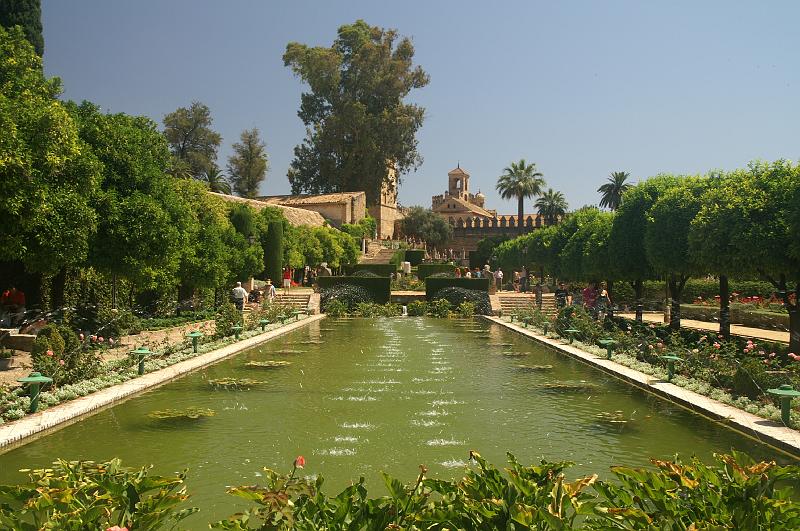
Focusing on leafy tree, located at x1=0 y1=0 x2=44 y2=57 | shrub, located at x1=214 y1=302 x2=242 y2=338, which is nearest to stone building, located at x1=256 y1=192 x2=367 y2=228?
leafy tree, located at x1=0 y1=0 x2=44 y2=57

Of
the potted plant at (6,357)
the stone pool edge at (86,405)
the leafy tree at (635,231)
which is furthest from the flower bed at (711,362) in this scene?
the potted plant at (6,357)

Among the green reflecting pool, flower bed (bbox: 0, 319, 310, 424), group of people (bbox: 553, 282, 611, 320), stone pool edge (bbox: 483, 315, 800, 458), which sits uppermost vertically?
group of people (bbox: 553, 282, 611, 320)

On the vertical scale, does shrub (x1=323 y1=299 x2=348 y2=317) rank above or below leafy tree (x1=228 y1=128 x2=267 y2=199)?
below

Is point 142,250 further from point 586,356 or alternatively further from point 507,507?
point 507,507

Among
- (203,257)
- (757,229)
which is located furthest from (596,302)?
(203,257)

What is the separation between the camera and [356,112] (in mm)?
55969

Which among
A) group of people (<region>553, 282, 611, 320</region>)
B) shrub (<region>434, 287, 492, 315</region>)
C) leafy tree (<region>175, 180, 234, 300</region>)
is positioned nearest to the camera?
group of people (<region>553, 282, 611, 320</region>)

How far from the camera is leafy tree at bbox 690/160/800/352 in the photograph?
11.4m

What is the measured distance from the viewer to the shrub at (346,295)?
92.6ft

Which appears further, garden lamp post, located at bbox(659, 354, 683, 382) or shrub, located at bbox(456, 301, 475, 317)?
shrub, located at bbox(456, 301, 475, 317)

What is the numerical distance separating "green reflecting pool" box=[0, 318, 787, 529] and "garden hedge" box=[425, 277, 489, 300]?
56.0 ft

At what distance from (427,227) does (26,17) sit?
5037 centimetres

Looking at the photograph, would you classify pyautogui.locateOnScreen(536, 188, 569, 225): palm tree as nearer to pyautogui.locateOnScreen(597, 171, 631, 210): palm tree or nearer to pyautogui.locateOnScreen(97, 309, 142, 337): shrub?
pyautogui.locateOnScreen(597, 171, 631, 210): palm tree

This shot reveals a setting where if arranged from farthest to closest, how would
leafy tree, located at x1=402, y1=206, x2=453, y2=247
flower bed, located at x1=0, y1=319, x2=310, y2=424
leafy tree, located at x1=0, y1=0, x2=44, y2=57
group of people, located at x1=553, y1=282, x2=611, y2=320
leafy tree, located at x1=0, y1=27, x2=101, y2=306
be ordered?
leafy tree, located at x1=402, y1=206, x2=453, y2=247 → leafy tree, located at x1=0, y1=0, x2=44, y2=57 → group of people, located at x1=553, y1=282, x2=611, y2=320 → leafy tree, located at x1=0, y1=27, x2=101, y2=306 → flower bed, located at x1=0, y1=319, x2=310, y2=424
